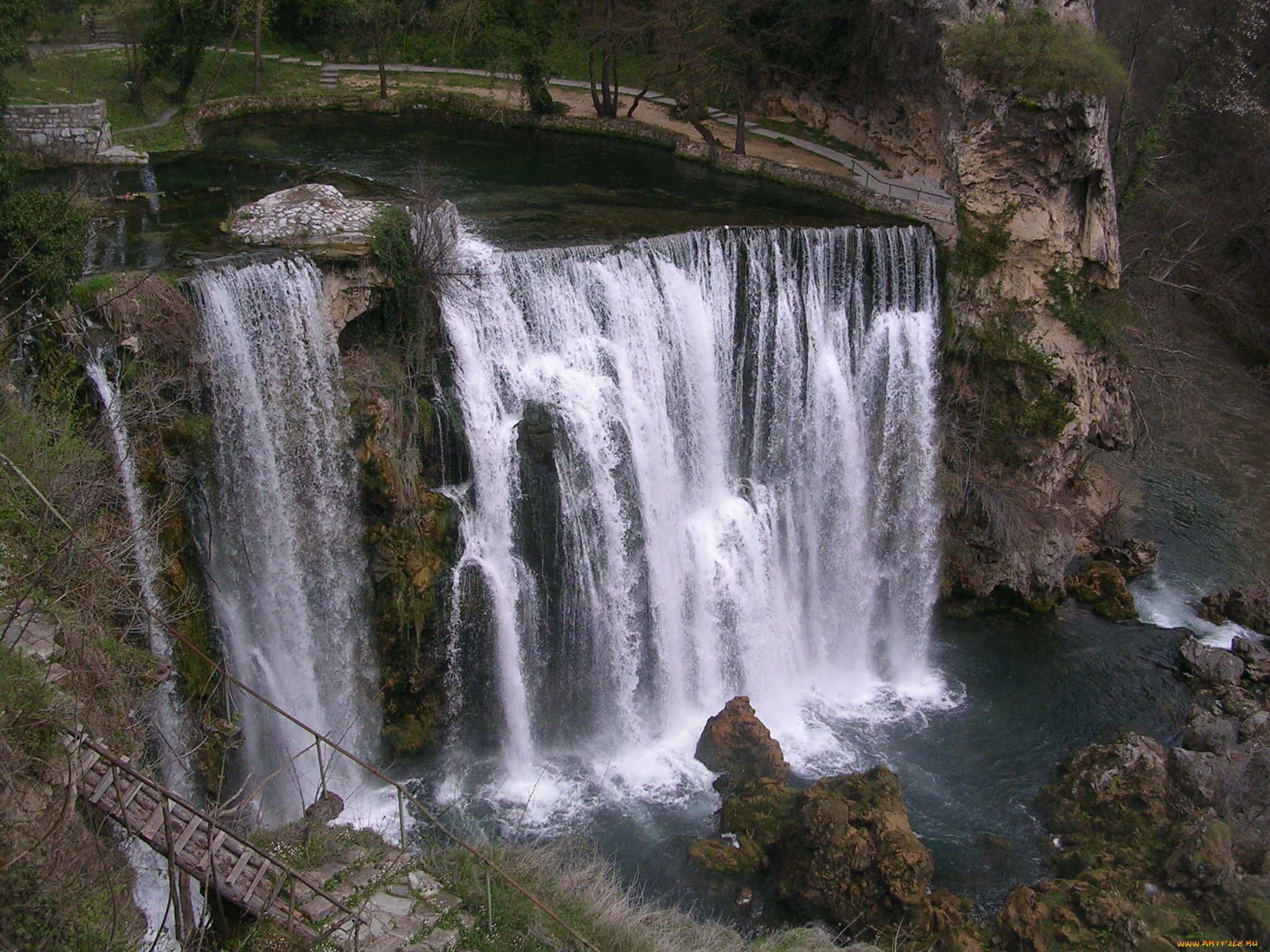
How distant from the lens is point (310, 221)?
13750mm

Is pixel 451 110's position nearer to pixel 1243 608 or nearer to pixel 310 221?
pixel 310 221

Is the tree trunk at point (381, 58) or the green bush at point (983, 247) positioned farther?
the tree trunk at point (381, 58)

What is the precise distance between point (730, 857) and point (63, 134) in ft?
56.8

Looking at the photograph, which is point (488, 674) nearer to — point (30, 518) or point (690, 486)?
point (690, 486)

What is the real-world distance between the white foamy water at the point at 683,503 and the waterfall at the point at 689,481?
0.04 m

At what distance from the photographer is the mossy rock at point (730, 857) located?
12.1 meters

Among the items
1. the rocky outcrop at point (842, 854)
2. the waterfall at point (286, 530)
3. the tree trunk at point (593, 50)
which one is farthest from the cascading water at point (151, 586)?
the tree trunk at point (593, 50)

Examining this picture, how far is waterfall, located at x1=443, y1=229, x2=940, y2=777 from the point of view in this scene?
46.0 ft

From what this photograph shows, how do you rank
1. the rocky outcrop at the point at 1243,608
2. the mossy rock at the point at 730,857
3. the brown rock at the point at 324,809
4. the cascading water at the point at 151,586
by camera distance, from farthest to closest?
the rocky outcrop at the point at 1243,608 < the mossy rock at the point at 730,857 < the cascading water at the point at 151,586 < the brown rock at the point at 324,809

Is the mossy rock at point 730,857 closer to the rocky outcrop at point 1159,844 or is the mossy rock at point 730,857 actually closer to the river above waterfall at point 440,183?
the rocky outcrop at point 1159,844

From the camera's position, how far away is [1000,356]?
1802 centimetres

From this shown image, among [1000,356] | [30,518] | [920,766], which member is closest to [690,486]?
[920,766]

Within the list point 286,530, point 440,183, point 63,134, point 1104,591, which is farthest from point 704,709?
point 63,134

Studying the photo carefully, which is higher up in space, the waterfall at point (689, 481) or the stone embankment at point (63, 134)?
the stone embankment at point (63, 134)
